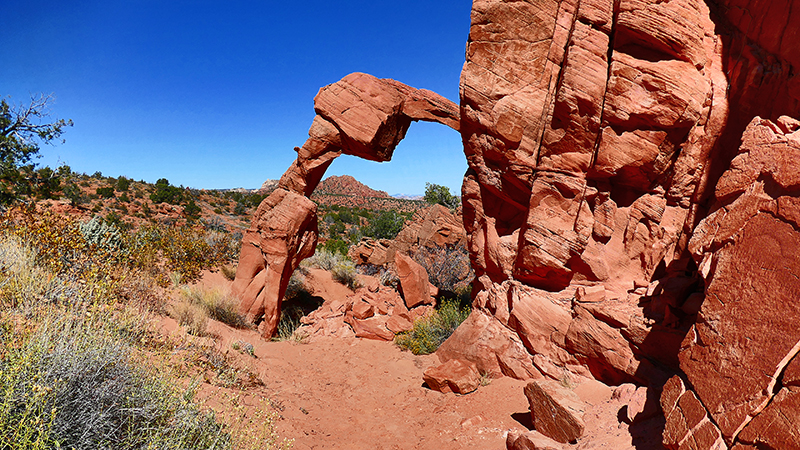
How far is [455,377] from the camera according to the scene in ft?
21.2

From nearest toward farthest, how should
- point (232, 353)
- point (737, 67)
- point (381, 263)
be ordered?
point (737, 67) < point (232, 353) < point (381, 263)

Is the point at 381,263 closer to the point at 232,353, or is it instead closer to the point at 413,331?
the point at 413,331

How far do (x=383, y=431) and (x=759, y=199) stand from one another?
5.52 meters

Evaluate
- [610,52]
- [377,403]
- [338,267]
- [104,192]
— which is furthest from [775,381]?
[104,192]

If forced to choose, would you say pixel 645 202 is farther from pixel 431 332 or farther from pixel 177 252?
pixel 177 252

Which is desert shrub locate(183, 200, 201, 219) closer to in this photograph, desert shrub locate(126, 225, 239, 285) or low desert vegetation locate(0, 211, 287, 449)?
desert shrub locate(126, 225, 239, 285)

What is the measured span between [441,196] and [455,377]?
2256cm

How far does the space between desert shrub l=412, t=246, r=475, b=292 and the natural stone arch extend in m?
5.30

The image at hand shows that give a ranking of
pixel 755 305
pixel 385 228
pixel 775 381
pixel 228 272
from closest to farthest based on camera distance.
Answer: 1. pixel 775 381
2. pixel 755 305
3. pixel 228 272
4. pixel 385 228

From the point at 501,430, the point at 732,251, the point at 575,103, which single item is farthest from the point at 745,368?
the point at 575,103

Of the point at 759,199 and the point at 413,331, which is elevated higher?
→ the point at 759,199

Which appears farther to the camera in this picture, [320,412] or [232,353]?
[232,353]

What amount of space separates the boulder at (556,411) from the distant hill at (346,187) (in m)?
72.3

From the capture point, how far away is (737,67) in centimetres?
498
